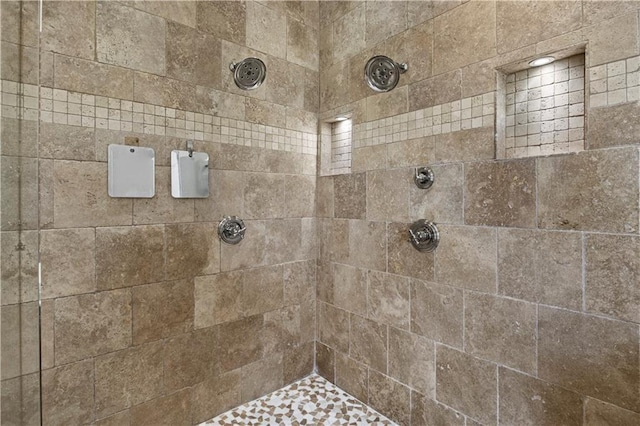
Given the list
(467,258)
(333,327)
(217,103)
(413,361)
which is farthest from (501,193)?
(217,103)

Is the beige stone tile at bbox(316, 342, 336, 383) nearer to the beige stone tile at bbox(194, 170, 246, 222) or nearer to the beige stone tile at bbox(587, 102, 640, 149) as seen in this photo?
the beige stone tile at bbox(194, 170, 246, 222)

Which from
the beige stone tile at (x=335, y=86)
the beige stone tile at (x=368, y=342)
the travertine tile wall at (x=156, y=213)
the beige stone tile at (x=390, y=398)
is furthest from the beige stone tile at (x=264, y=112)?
the beige stone tile at (x=390, y=398)

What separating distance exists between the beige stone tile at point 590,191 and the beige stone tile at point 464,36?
1.90 feet

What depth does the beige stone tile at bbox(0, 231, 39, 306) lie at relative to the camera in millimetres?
1071

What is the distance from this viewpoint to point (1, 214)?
3.39ft

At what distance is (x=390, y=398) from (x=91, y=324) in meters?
1.54

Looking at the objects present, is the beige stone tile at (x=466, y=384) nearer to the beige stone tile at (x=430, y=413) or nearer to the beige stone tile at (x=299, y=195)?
the beige stone tile at (x=430, y=413)

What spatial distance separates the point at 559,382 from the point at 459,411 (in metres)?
0.48

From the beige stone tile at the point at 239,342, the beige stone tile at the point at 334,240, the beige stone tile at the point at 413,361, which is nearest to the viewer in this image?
the beige stone tile at the point at 413,361

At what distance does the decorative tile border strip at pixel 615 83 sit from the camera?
1.13 meters

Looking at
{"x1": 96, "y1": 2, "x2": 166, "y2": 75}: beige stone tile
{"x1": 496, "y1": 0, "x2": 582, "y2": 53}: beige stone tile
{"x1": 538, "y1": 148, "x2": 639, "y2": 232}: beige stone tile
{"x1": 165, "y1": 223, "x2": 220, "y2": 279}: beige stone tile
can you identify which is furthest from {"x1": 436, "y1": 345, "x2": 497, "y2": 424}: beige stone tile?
{"x1": 96, "y1": 2, "x2": 166, "y2": 75}: beige stone tile

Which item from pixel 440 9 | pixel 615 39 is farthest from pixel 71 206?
pixel 615 39

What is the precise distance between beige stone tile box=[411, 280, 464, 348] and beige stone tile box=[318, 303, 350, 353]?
52cm

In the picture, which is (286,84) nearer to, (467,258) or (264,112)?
(264,112)
